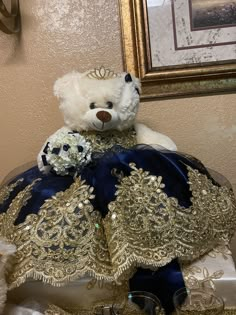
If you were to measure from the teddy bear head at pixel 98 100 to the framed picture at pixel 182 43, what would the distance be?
185 mm

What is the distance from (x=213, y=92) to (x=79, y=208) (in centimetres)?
53

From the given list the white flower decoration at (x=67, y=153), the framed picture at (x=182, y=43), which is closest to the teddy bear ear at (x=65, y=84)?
the white flower decoration at (x=67, y=153)

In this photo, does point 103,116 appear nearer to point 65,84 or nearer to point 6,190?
point 65,84

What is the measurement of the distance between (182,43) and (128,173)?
1.48 ft

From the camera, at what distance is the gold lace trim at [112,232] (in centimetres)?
66

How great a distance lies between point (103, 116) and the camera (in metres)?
0.84

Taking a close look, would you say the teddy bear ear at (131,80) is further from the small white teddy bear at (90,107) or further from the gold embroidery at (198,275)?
the gold embroidery at (198,275)

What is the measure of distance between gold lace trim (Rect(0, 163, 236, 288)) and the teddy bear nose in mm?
136

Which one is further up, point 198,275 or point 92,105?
point 92,105

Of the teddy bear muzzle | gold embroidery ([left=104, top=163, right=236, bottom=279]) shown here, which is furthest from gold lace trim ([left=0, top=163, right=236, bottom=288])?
the teddy bear muzzle

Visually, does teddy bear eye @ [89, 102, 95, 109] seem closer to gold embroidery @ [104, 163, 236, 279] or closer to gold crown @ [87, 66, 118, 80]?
gold crown @ [87, 66, 118, 80]

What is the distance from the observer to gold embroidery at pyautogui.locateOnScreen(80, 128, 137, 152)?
2.91 feet

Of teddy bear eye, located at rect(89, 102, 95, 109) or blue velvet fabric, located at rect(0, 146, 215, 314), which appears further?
teddy bear eye, located at rect(89, 102, 95, 109)

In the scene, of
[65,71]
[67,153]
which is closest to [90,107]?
[67,153]
